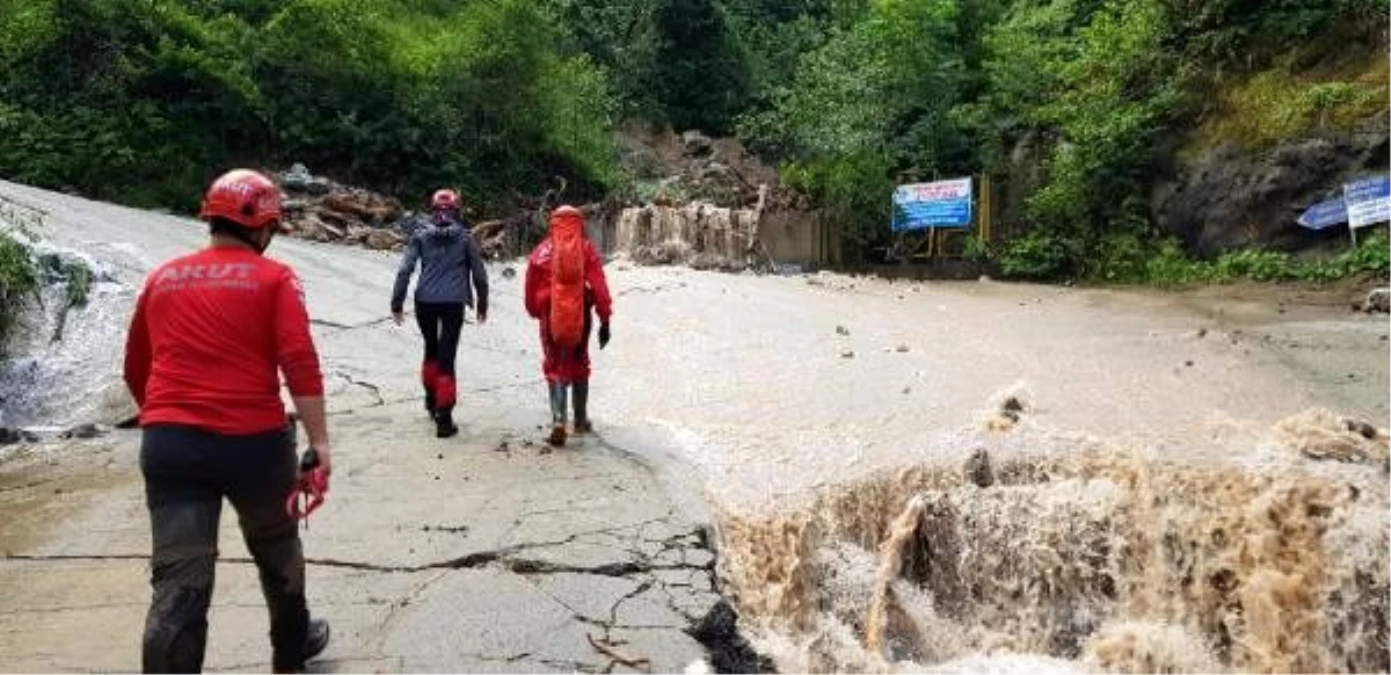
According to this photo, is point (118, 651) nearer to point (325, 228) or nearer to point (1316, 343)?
point (1316, 343)

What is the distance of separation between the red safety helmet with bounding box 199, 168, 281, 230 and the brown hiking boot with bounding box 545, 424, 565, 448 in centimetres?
424

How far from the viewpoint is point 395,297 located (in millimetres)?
8492

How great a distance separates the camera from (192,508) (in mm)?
3773

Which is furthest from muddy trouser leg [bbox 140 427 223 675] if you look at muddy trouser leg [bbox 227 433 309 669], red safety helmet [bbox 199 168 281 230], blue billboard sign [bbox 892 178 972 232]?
blue billboard sign [bbox 892 178 972 232]

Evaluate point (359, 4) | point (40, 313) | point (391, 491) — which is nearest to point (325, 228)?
point (359, 4)

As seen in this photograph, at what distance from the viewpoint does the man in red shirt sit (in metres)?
3.73

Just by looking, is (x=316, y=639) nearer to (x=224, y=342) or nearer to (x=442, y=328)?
(x=224, y=342)

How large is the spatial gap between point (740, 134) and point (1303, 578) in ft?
102

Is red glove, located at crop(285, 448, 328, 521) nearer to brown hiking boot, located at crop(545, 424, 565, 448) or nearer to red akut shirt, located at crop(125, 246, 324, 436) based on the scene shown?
red akut shirt, located at crop(125, 246, 324, 436)

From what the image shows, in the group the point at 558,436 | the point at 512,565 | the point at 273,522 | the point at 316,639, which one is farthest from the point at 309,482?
the point at 558,436

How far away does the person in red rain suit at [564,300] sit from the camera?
8.02 m

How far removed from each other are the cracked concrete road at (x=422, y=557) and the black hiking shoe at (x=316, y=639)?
0.07 m

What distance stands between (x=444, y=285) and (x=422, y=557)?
3.09 meters

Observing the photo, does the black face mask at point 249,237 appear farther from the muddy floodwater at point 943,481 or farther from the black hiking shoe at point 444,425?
the black hiking shoe at point 444,425
